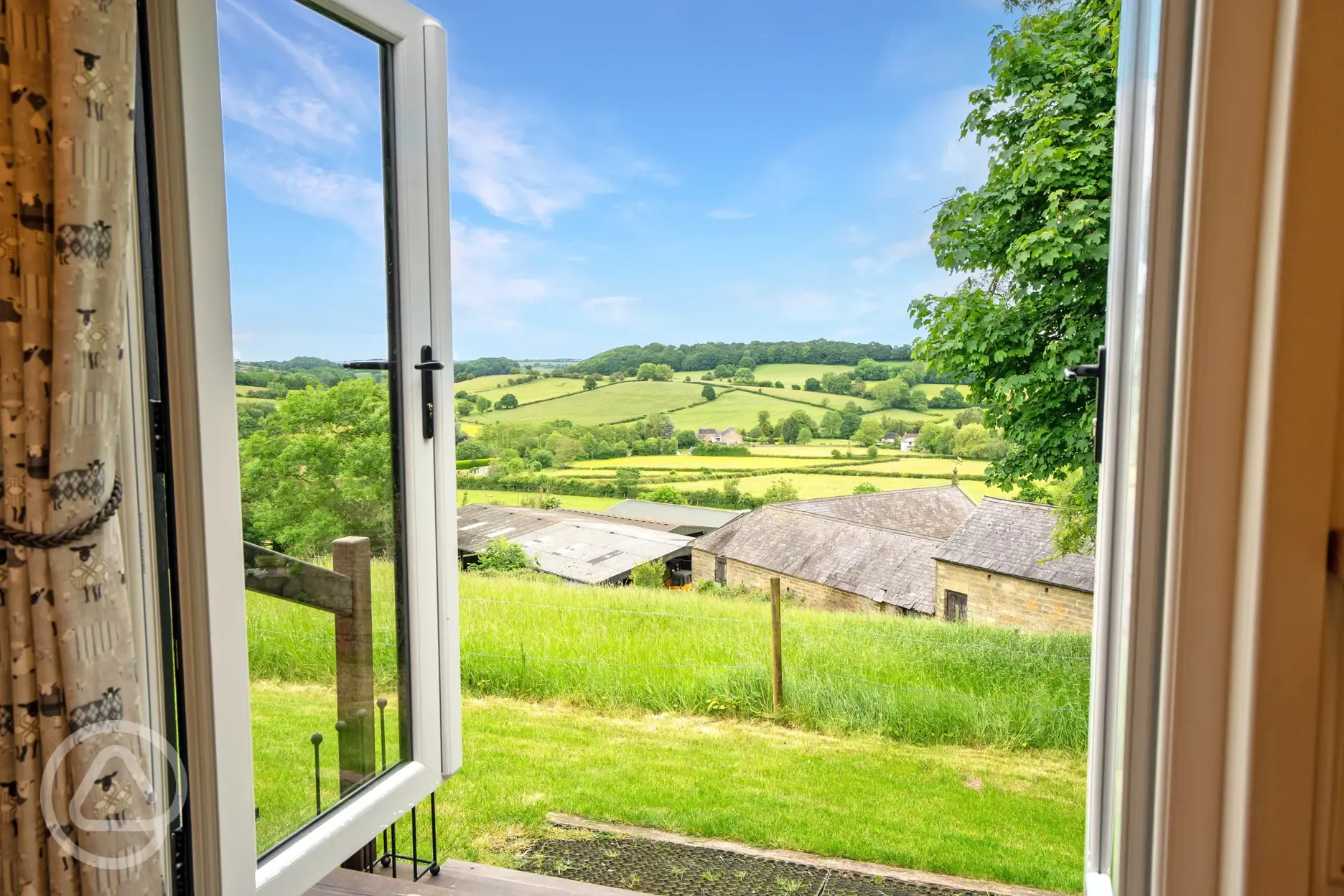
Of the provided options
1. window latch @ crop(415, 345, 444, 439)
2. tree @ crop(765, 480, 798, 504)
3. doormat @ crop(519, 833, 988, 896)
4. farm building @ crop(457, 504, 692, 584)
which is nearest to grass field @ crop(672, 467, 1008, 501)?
tree @ crop(765, 480, 798, 504)

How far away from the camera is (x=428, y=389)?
161cm

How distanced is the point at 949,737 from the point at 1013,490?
83cm

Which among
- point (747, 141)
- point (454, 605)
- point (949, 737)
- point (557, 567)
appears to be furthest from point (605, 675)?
point (747, 141)

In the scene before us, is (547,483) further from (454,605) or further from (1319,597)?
(1319,597)

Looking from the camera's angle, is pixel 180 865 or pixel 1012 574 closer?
pixel 180 865

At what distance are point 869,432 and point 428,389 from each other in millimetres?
1780

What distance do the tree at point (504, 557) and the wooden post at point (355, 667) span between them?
1.75m

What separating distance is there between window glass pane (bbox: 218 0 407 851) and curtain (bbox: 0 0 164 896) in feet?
0.82

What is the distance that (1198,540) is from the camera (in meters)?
0.83

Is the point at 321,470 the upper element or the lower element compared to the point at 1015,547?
upper

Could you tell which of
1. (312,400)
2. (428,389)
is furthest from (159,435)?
(428,389)

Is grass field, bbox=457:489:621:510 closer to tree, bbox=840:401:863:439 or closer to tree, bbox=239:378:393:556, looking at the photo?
tree, bbox=840:401:863:439

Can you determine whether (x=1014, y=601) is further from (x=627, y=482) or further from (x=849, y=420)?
(x=627, y=482)

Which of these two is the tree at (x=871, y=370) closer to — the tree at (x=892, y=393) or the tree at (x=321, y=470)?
the tree at (x=892, y=393)
